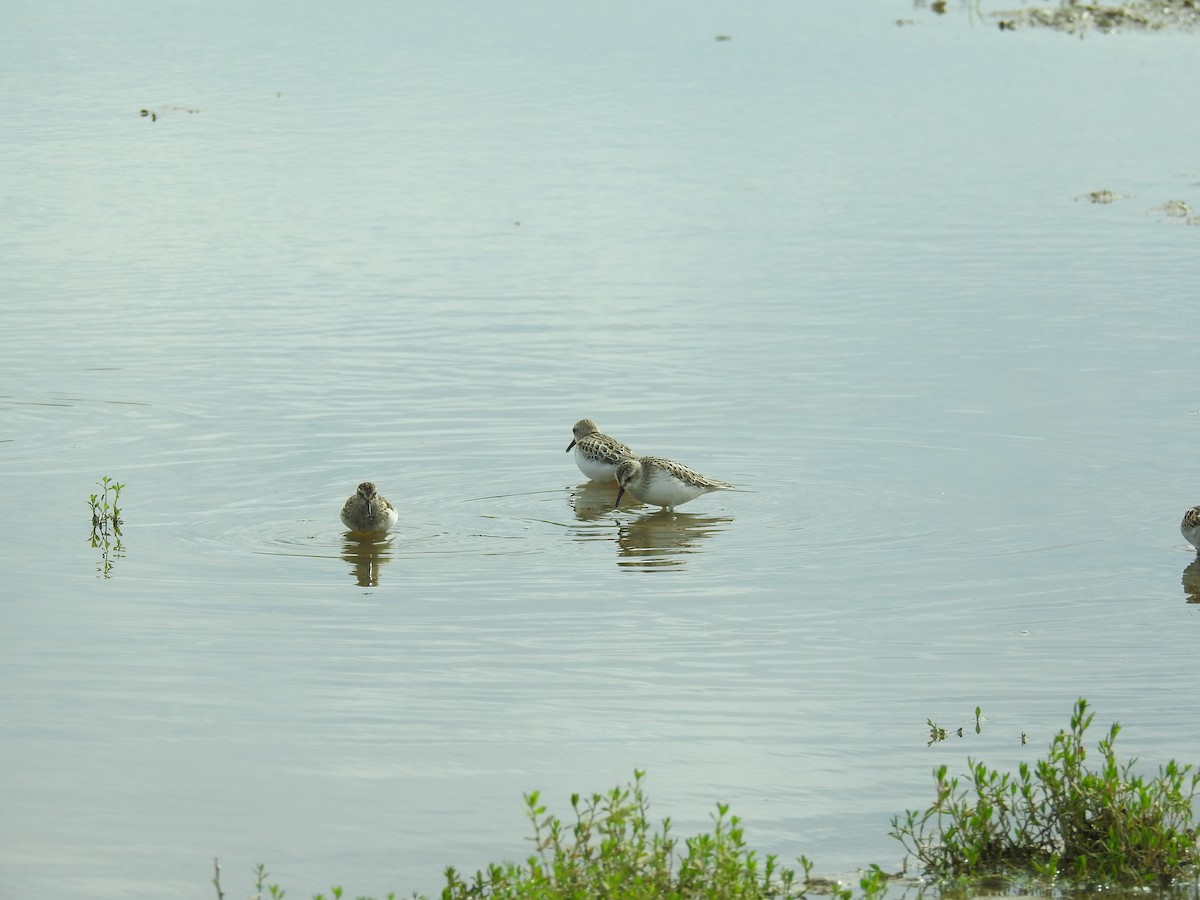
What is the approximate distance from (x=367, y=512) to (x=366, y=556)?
1.20 ft

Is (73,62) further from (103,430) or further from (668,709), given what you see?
(668,709)

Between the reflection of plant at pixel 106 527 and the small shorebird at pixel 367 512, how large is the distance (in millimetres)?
1627

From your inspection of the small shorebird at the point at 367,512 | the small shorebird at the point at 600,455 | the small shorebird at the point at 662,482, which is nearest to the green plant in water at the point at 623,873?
the small shorebird at the point at 367,512

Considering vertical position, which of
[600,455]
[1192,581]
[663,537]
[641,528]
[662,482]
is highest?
[600,455]

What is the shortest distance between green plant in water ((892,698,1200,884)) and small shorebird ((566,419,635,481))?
7.42 m

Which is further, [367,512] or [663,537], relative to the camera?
[663,537]

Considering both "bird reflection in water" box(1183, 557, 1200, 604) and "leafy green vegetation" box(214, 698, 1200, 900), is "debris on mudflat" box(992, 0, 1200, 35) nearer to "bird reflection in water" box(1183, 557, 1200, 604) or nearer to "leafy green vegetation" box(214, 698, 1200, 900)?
"bird reflection in water" box(1183, 557, 1200, 604)

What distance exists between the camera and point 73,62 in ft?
135

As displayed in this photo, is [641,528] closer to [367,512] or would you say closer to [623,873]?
[367,512]

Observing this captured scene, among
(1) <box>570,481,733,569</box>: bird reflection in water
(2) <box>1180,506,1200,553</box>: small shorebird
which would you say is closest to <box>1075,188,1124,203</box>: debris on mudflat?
(1) <box>570,481,733,569</box>: bird reflection in water

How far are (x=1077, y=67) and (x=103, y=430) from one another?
3116cm

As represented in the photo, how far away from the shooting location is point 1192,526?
41.5 ft

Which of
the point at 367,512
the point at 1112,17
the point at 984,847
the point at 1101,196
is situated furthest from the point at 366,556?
the point at 1112,17

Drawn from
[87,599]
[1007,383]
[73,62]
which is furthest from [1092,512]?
[73,62]
